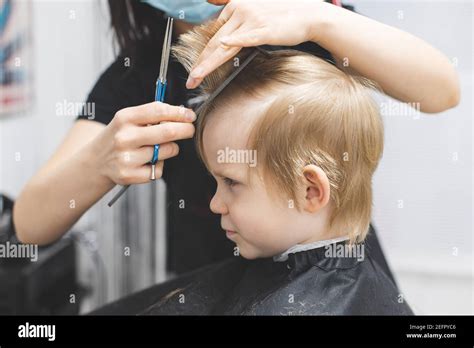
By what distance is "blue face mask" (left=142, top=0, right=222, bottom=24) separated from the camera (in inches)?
36.7

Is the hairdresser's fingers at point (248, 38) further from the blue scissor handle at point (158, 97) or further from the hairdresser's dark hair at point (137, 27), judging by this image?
the hairdresser's dark hair at point (137, 27)

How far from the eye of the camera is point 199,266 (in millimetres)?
1275

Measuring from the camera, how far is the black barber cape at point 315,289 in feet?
3.12

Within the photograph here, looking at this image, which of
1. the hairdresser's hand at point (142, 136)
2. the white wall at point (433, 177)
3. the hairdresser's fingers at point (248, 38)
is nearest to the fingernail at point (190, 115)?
the hairdresser's hand at point (142, 136)

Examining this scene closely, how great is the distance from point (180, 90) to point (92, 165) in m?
0.20

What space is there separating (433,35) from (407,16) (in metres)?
0.07

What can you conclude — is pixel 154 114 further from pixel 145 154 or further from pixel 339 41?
pixel 339 41

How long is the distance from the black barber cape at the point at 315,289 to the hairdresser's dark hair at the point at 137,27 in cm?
46

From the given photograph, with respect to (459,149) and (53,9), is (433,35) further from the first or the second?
(53,9)

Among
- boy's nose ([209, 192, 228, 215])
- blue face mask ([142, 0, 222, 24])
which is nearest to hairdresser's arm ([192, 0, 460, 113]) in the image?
blue face mask ([142, 0, 222, 24])

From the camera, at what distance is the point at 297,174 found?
2.87ft

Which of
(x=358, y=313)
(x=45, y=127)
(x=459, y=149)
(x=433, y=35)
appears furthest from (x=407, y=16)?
(x=45, y=127)

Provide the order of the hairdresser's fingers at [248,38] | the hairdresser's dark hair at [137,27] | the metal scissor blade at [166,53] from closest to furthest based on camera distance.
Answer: the hairdresser's fingers at [248,38], the metal scissor blade at [166,53], the hairdresser's dark hair at [137,27]

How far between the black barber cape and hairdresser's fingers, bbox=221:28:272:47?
1.25ft
